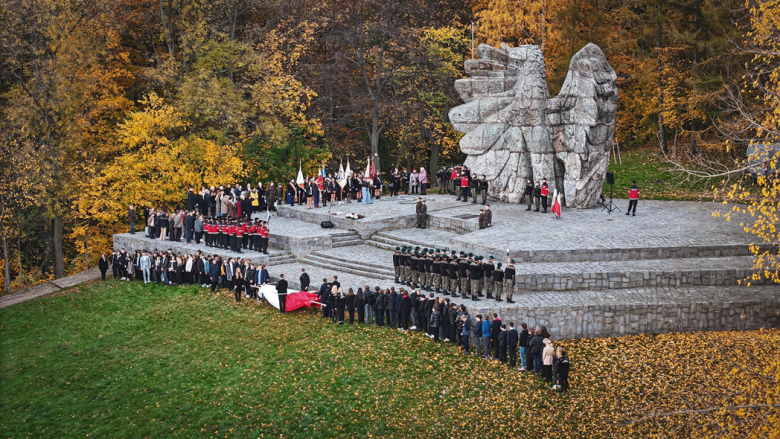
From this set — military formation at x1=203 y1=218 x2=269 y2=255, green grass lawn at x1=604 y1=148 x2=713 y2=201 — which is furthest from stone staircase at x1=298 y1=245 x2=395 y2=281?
green grass lawn at x1=604 y1=148 x2=713 y2=201

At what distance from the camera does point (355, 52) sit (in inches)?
1526

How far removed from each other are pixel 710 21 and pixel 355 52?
1888 centimetres

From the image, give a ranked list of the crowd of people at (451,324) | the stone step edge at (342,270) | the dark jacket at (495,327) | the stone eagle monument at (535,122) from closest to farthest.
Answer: the crowd of people at (451,324) < the dark jacket at (495,327) < the stone step edge at (342,270) < the stone eagle monument at (535,122)

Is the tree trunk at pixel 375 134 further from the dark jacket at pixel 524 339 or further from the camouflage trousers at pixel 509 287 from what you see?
the dark jacket at pixel 524 339

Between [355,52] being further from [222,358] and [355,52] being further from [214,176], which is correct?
[222,358]

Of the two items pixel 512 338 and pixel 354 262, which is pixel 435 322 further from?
pixel 354 262

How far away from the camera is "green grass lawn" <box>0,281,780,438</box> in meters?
15.4

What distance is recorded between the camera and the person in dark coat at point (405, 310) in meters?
19.6

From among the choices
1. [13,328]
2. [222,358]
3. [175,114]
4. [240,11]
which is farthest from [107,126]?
[222,358]

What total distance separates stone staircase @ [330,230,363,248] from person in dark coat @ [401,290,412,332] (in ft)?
25.1

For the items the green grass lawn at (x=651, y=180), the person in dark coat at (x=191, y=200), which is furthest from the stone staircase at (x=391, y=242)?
the green grass lawn at (x=651, y=180)

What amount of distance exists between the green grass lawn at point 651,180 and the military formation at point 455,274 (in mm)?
14131

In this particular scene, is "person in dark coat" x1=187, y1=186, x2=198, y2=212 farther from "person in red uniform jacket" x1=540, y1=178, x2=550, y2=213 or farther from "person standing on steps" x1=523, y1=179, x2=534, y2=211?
"person in red uniform jacket" x1=540, y1=178, x2=550, y2=213

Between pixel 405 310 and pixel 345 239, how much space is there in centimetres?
804
